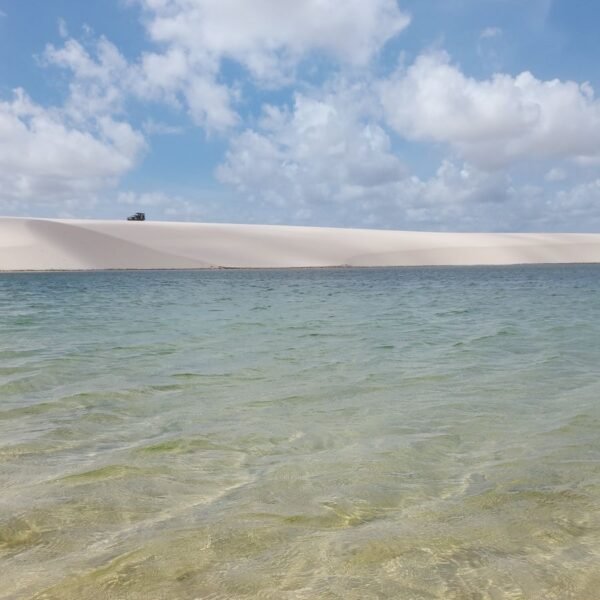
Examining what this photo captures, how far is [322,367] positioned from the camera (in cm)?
980

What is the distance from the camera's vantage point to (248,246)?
102 m

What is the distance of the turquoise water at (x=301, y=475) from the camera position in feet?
10.4

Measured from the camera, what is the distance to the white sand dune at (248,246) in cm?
8800

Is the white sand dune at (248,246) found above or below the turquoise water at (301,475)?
above

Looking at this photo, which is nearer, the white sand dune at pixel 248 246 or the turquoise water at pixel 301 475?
the turquoise water at pixel 301 475

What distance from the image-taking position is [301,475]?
4.73 meters

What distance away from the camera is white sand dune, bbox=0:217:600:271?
8800 cm

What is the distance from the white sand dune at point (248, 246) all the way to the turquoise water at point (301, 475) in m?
80.6

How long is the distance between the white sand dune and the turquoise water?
8060 cm

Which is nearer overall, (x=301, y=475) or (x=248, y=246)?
(x=301, y=475)

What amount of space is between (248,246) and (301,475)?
322 feet

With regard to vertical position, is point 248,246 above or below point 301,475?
above

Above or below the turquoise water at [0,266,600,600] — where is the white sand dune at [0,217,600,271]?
above

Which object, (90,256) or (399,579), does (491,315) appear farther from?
(90,256)
